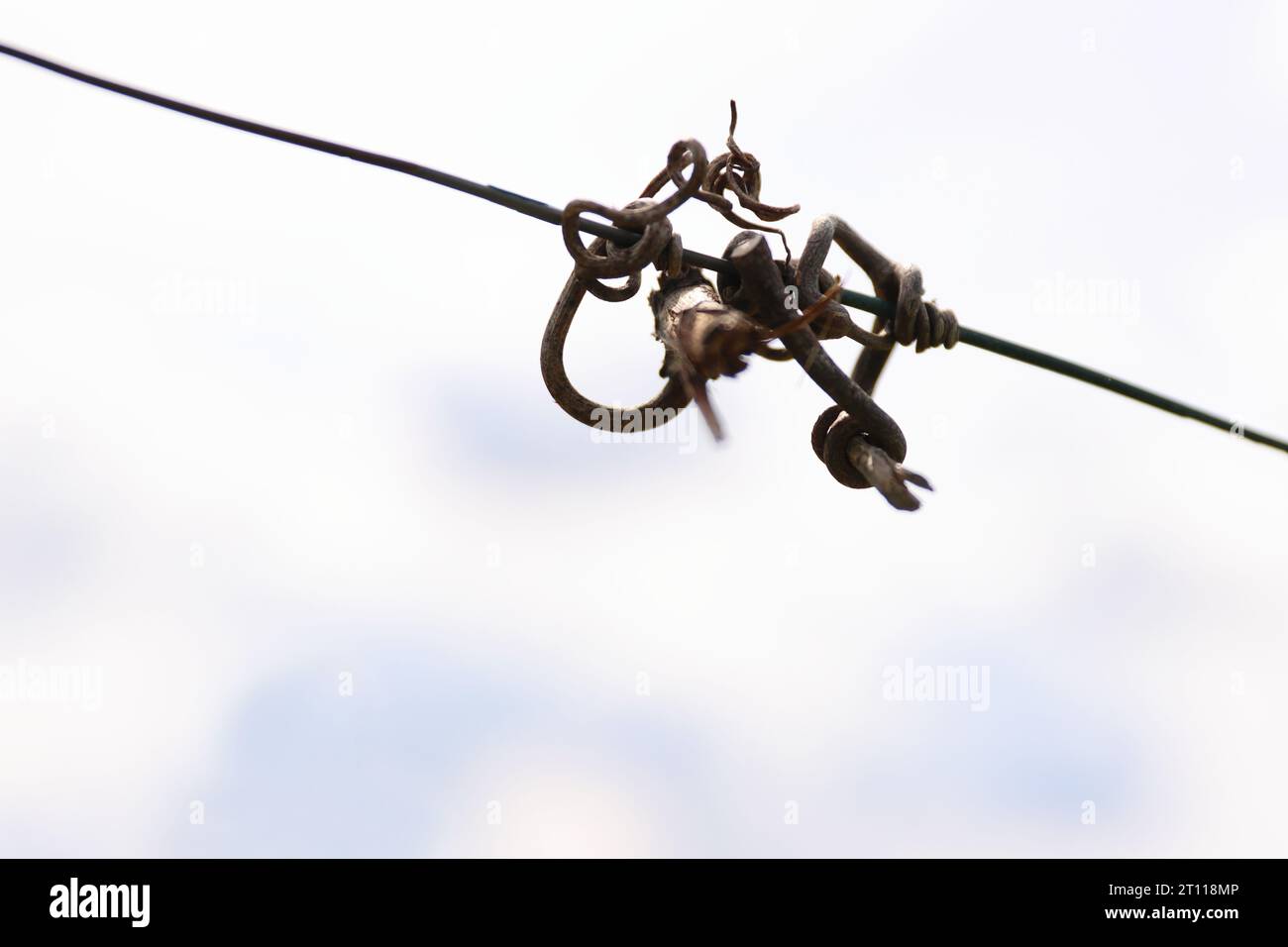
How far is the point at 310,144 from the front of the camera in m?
3.89

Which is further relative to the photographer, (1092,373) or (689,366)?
(1092,373)

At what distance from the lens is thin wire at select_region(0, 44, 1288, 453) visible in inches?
147

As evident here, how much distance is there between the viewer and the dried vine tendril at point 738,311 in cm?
394

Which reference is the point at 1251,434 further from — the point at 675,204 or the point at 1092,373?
the point at 675,204

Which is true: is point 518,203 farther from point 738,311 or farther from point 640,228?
point 738,311

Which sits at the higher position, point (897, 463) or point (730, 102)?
point (730, 102)

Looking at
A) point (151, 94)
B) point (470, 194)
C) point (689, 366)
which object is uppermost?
point (151, 94)

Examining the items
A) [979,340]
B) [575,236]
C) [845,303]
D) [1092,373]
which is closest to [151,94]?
[575,236]

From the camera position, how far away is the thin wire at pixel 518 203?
372 centimetres

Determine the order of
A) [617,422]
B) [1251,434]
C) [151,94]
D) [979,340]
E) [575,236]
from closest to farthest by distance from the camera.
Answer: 1. [151,94]
2. [575,236]
3. [617,422]
4. [979,340]
5. [1251,434]

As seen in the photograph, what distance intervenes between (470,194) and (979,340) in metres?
2.22

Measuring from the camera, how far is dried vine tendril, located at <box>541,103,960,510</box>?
3.94 m

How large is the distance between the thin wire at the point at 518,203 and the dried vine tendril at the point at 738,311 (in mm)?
→ 48

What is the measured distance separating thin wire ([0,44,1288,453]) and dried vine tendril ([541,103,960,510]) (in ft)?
0.16
